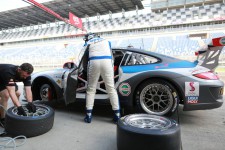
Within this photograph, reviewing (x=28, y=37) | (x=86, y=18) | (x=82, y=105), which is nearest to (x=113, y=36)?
(x=86, y=18)

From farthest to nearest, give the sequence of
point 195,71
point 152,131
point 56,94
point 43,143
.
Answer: point 56,94, point 195,71, point 43,143, point 152,131

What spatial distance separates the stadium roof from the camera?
95.6ft

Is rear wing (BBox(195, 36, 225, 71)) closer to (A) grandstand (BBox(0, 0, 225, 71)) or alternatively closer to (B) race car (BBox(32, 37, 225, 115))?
(B) race car (BBox(32, 37, 225, 115))

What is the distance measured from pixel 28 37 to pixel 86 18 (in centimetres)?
1378

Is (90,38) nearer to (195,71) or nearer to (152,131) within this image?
(195,71)

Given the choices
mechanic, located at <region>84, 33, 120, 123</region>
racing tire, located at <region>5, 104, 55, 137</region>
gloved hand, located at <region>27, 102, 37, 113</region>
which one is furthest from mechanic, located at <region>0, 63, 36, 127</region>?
mechanic, located at <region>84, 33, 120, 123</region>

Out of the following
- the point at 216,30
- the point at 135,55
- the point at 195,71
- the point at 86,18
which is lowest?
the point at 195,71

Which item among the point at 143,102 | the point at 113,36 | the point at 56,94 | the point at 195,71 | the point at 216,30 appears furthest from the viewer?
the point at 113,36

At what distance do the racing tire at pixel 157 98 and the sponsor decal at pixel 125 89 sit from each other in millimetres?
139

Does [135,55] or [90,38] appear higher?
[90,38]

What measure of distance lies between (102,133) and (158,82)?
1094 millimetres

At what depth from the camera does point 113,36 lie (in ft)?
111

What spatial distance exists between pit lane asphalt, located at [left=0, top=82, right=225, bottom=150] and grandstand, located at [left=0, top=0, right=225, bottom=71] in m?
18.2

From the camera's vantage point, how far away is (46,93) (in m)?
3.99
